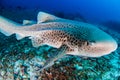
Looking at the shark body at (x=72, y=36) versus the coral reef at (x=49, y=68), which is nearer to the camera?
the shark body at (x=72, y=36)

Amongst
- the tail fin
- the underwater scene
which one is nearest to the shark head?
the underwater scene

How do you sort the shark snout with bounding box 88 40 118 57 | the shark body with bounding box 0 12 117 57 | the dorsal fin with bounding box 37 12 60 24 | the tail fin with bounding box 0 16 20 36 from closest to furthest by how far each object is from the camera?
1. the shark snout with bounding box 88 40 118 57
2. the shark body with bounding box 0 12 117 57
3. the dorsal fin with bounding box 37 12 60 24
4. the tail fin with bounding box 0 16 20 36

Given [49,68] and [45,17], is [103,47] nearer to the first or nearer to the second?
[45,17]

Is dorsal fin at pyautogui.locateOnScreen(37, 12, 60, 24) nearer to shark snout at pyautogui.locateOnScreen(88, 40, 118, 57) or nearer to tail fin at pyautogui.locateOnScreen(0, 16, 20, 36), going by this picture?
tail fin at pyautogui.locateOnScreen(0, 16, 20, 36)

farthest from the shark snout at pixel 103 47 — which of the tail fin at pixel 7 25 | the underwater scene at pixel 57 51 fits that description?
the tail fin at pixel 7 25

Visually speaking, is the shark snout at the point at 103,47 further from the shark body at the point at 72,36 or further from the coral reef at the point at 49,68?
the coral reef at the point at 49,68

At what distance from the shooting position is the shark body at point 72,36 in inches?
180

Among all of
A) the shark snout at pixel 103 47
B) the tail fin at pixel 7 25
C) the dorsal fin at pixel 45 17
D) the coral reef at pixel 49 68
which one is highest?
the dorsal fin at pixel 45 17

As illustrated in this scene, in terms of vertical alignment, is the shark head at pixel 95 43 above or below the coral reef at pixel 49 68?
above

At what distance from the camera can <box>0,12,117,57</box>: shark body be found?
4582 mm

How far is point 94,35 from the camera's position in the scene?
15.4ft

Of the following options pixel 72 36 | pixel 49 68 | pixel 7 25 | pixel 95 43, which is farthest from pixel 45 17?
pixel 95 43

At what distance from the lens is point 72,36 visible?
4941 millimetres

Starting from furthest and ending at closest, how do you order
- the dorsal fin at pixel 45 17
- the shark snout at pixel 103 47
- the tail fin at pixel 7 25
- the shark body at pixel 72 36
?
1. the tail fin at pixel 7 25
2. the dorsal fin at pixel 45 17
3. the shark body at pixel 72 36
4. the shark snout at pixel 103 47
